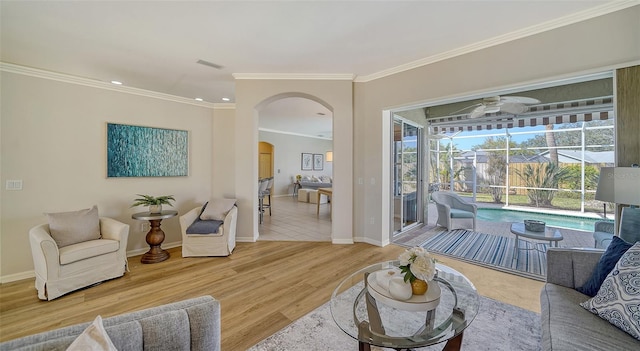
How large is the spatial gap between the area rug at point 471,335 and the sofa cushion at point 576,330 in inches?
17.7

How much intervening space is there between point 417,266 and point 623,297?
110cm

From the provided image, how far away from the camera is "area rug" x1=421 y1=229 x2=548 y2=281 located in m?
3.05

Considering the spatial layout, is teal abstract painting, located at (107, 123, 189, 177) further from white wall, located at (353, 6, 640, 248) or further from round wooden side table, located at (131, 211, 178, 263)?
white wall, located at (353, 6, 640, 248)

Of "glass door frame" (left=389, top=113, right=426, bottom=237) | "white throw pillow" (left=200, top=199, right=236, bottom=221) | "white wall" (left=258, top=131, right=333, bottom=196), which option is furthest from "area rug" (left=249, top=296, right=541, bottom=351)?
Answer: "white wall" (left=258, top=131, right=333, bottom=196)

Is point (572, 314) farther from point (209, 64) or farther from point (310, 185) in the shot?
point (310, 185)

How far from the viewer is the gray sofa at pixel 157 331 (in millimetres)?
723

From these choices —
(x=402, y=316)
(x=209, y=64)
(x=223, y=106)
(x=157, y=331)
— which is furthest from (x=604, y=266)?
(x=223, y=106)

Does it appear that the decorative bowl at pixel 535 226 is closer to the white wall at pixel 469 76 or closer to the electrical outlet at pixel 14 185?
the white wall at pixel 469 76

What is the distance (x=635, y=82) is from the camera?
2.10 metres

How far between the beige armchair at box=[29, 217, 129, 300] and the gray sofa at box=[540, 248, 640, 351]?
397 centimetres

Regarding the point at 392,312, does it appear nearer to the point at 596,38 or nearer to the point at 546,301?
the point at 546,301

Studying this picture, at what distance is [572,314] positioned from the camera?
1380 mm

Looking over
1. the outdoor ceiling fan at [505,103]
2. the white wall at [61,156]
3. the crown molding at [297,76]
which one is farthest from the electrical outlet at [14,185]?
the outdoor ceiling fan at [505,103]

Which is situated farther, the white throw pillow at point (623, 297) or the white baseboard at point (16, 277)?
the white baseboard at point (16, 277)
